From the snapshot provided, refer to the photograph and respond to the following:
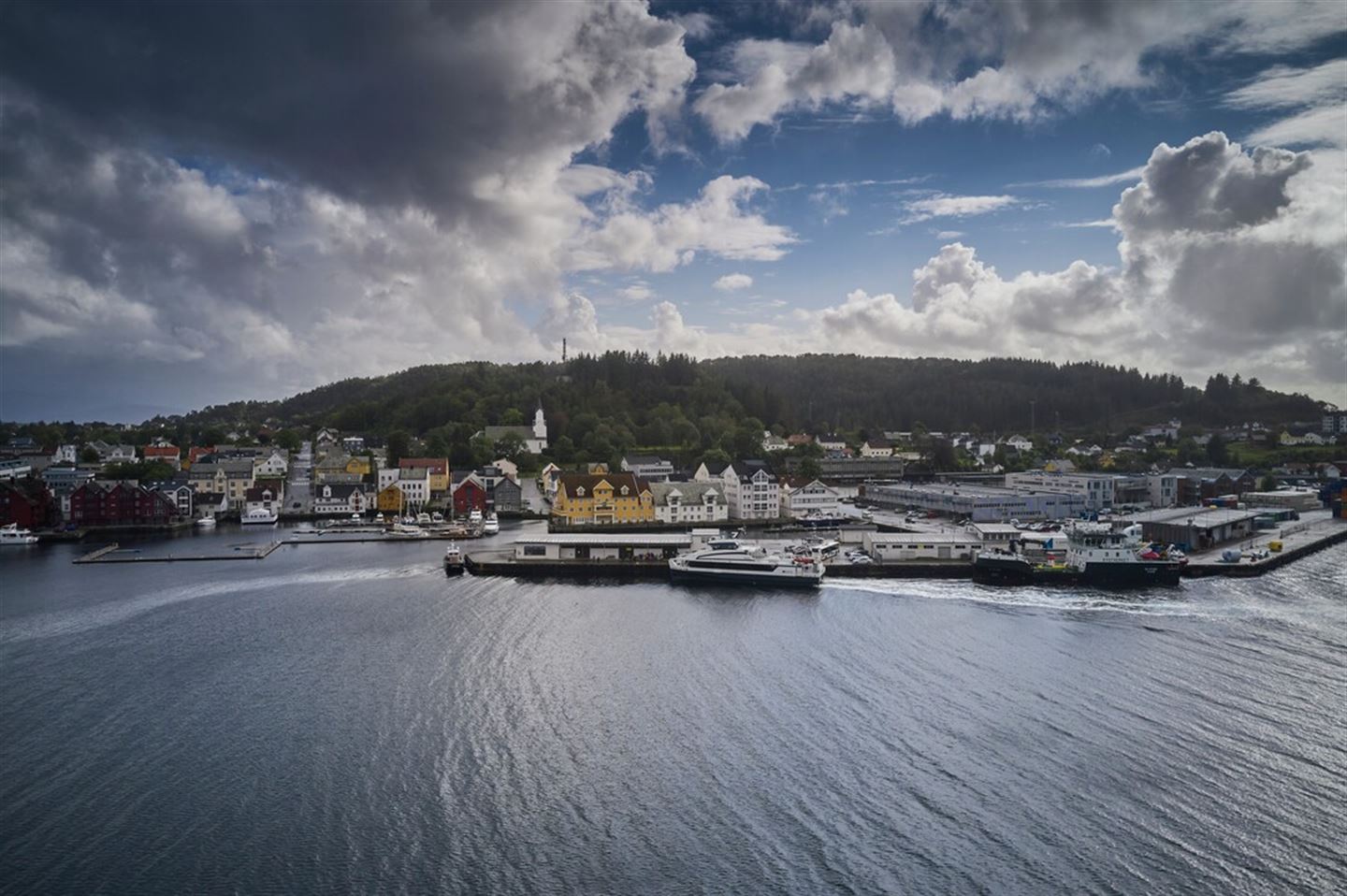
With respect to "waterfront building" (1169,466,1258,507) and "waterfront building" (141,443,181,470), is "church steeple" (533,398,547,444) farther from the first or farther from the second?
"waterfront building" (1169,466,1258,507)

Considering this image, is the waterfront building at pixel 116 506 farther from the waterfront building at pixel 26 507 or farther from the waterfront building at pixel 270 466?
the waterfront building at pixel 270 466

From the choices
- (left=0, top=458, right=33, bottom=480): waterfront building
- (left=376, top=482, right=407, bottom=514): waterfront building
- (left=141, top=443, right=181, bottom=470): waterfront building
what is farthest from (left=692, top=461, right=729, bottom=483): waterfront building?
(left=0, top=458, right=33, bottom=480): waterfront building

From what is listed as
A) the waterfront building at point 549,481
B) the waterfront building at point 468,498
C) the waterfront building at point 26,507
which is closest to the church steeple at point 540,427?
the waterfront building at point 549,481

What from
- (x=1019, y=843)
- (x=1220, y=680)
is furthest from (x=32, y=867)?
(x=1220, y=680)

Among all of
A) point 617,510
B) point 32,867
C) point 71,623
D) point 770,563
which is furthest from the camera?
point 617,510

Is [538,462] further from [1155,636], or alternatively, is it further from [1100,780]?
[1100,780]

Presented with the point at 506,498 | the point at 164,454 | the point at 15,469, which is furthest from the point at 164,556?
the point at 164,454
